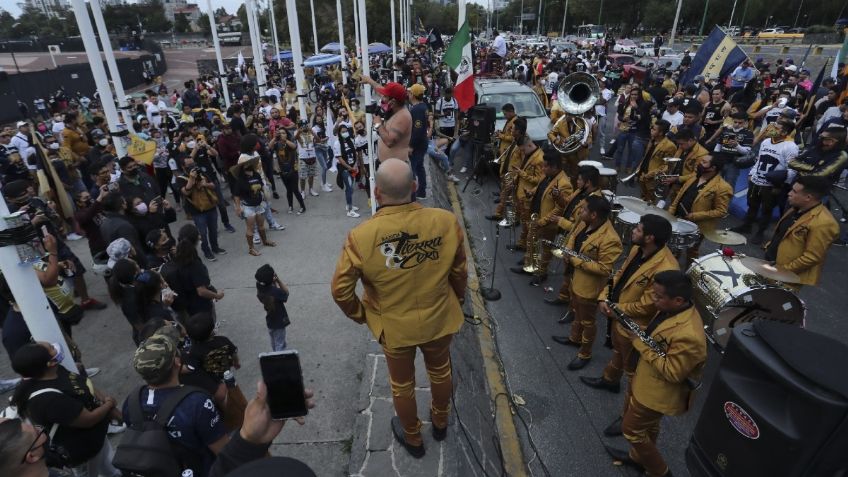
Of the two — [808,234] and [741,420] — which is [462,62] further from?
[741,420]

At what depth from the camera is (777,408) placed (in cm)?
220

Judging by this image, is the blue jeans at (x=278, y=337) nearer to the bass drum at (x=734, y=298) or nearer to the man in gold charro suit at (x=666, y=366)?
the man in gold charro suit at (x=666, y=366)

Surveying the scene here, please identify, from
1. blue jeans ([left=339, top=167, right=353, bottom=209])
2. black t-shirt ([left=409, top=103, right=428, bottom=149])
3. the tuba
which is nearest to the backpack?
black t-shirt ([left=409, top=103, right=428, bottom=149])

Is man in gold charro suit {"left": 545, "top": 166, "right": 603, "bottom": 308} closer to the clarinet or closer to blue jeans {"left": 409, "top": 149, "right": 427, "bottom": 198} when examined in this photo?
the clarinet

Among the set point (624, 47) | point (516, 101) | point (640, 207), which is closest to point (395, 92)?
point (640, 207)

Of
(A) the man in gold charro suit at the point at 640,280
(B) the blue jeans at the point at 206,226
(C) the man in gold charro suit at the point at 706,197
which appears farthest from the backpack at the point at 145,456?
(C) the man in gold charro suit at the point at 706,197

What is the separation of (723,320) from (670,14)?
71560 millimetres

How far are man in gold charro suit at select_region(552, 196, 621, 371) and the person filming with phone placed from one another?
78.1 inches

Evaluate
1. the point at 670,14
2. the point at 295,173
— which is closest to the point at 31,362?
the point at 295,173

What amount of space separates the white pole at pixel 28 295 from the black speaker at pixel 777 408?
4566 mm

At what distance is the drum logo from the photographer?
229cm

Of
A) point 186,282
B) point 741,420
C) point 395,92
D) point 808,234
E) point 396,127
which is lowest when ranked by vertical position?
point 186,282

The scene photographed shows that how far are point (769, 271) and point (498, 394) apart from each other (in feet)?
9.87

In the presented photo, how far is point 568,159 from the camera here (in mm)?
9422
